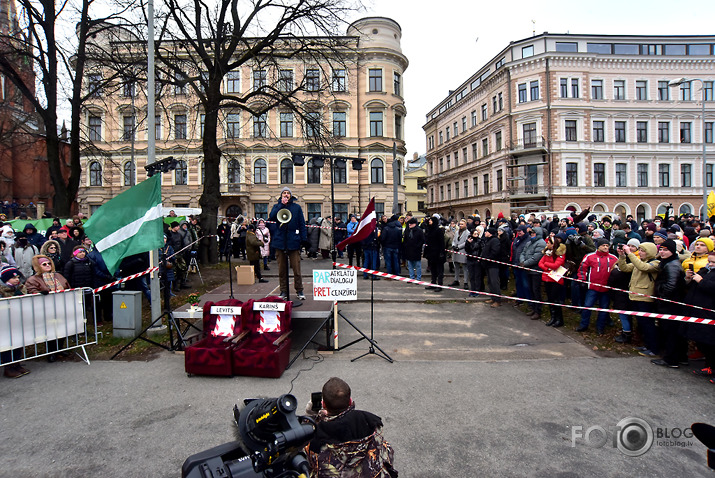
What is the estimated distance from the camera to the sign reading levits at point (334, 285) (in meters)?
6.30

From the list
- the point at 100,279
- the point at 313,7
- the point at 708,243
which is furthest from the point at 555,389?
the point at 313,7

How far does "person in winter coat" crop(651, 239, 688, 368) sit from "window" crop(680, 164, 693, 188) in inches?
1737

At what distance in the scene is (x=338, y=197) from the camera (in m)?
36.3

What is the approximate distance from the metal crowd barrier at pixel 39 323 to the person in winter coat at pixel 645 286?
30.2ft

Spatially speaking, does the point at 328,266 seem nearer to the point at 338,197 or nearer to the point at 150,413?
the point at 150,413

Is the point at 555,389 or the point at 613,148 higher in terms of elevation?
the point at 613,148

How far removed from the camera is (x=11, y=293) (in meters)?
6.10

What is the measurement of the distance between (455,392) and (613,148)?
143 feet

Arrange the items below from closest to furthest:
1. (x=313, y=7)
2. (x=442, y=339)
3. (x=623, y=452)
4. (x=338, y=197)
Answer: (x=623, y=452)
(x=442, y=339)
(x=313, y=7)
(x=338, y=197)

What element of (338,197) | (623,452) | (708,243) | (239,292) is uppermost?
(338,197)

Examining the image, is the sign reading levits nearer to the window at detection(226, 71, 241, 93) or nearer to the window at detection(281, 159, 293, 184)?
the window at detection(281, 159, 293, 184)

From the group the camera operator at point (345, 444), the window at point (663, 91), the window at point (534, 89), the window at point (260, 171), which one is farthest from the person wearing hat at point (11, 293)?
the window at point (663, 91)

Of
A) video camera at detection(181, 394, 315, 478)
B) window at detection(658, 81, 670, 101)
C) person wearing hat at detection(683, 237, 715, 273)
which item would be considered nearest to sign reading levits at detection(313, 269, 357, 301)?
video camera at detection(181, 394, 315, 478)

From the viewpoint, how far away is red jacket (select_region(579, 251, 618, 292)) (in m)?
7.19
